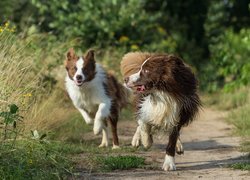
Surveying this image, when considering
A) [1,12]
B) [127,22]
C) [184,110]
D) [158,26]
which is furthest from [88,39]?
[184,110]

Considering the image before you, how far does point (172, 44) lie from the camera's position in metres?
22.1

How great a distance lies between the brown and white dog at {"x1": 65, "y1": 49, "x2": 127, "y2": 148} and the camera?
404 inches

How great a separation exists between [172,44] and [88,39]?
443 cm

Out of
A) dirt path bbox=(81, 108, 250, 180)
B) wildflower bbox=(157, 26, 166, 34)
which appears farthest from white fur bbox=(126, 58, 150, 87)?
wildflower bbox=(157, 26, 166, 34)

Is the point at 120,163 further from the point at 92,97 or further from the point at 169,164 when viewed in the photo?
the point at 92,97

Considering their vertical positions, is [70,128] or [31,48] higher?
[31,48]

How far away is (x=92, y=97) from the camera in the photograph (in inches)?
409

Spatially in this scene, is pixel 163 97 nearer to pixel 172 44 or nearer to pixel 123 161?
pixel 123 161

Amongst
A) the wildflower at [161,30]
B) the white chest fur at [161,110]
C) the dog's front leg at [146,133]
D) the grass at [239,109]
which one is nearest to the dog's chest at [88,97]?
the dog's front leg at [146,133]

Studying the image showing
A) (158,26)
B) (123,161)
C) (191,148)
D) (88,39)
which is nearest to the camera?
(123,161)

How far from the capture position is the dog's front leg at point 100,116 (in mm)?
9945

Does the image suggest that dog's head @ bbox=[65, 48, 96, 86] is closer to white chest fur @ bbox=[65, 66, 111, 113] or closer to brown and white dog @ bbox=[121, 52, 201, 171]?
white chest fur @ bbox=[65, 66, 111, 113]

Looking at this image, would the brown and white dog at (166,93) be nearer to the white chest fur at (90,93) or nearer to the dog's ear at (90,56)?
the white chest fur at (90,93)

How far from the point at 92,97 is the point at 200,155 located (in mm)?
2127
